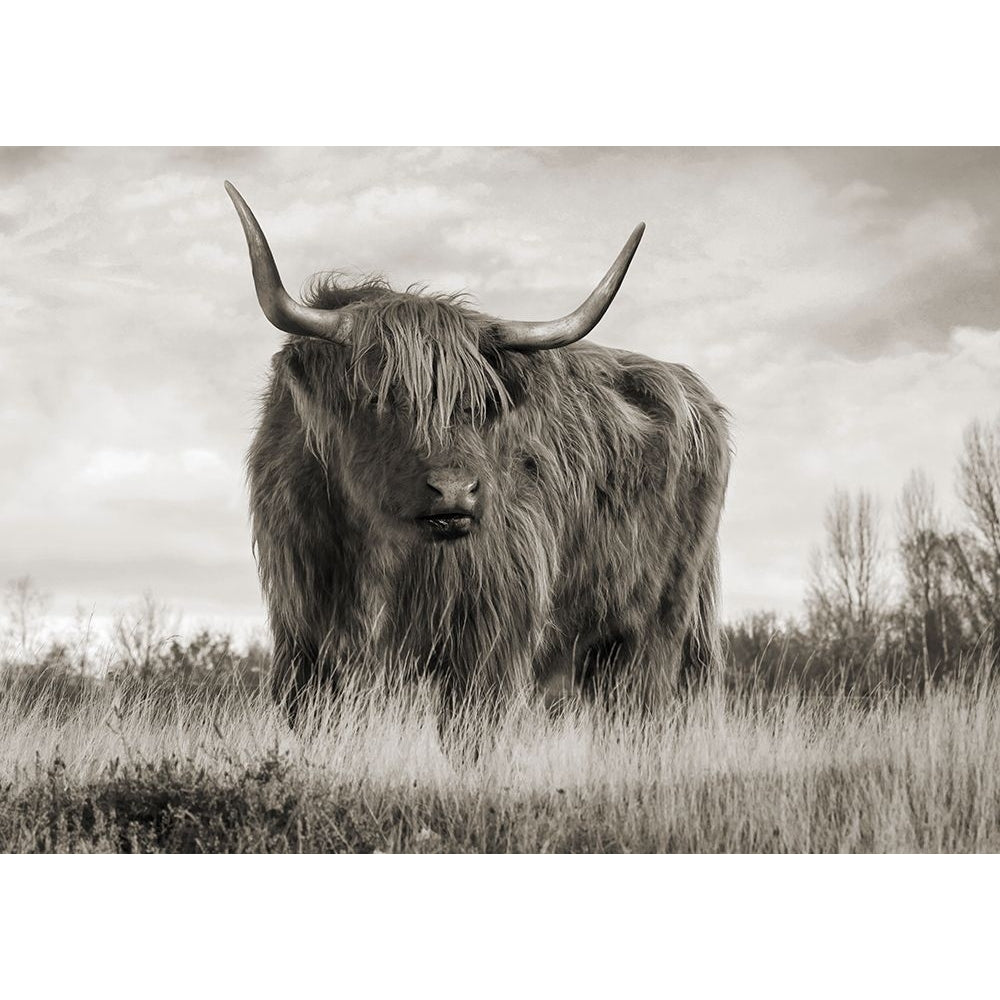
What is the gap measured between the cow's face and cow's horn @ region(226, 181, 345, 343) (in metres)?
0.16

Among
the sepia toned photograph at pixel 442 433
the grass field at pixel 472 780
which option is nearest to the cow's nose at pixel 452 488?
the sepia toned photograph at pixel 442 433

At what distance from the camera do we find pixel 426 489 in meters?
4.32

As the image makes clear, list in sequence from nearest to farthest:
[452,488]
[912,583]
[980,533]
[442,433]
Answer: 1. [452,488]
2. [442,433]
3. [980,533]
4. [912,583]

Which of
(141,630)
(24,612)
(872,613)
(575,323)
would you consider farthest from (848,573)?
(24,612)

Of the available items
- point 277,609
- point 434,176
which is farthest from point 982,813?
point 434,176

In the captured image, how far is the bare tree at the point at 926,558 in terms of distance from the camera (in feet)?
16.2

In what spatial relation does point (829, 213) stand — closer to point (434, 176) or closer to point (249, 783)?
point (434, 176)

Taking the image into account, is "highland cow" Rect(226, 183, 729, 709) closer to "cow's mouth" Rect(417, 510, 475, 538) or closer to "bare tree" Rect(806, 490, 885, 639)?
"cow's mouth" Rect(417, 510, 475, 538)

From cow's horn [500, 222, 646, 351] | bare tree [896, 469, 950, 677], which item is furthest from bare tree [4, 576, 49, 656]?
bare tree [896, 469, 950, 677]

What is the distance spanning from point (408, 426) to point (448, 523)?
441 millimetres

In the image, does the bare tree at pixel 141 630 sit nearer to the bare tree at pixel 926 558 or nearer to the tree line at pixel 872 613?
the tree line at pixel 872 613

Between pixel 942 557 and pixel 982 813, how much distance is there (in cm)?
113

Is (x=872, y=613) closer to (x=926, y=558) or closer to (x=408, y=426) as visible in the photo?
(x=926, y=558)

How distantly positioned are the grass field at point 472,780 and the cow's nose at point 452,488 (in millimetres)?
898
